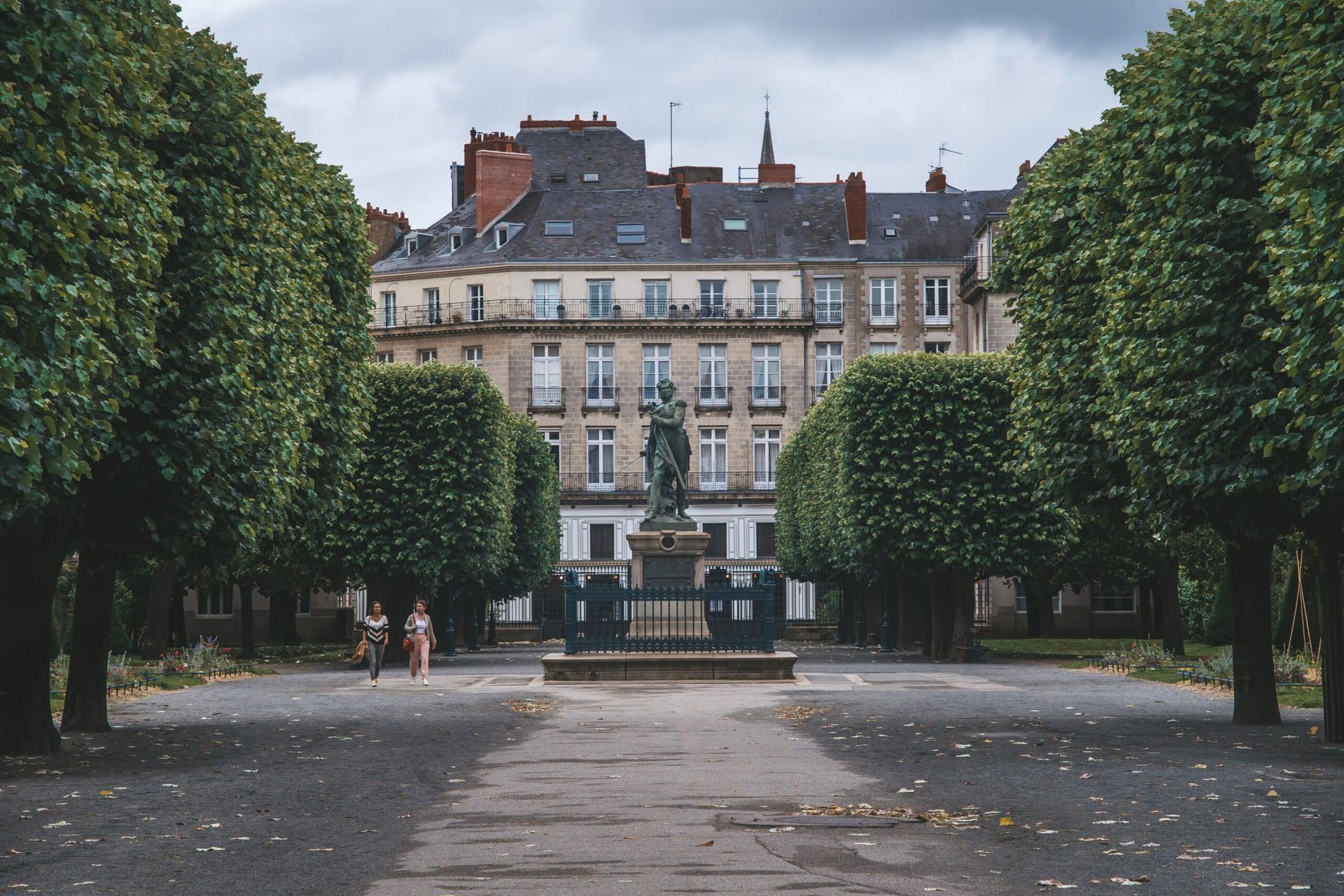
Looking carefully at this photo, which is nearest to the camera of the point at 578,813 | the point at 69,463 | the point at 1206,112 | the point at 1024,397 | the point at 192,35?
the point at 578,813

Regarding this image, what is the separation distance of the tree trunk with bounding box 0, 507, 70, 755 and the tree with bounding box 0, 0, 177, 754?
1.39ft

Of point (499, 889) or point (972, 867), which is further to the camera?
point (972, 867)

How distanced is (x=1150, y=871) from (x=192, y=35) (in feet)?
50.9

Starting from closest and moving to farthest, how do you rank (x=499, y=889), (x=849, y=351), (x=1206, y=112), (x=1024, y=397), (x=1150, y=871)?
(x=499, y=889) → (x=1150, y=871) → (x=1206, y=112) → (x=1024, y=397) → (x=849, y=351)

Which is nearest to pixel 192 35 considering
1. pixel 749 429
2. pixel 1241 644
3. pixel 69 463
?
pixel 69 463

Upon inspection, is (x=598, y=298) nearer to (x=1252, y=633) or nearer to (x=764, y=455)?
(x=764, y=455)

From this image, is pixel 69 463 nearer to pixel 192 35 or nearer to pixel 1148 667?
pixel 192 35

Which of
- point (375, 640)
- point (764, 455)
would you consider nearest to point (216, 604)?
point (764, 455)

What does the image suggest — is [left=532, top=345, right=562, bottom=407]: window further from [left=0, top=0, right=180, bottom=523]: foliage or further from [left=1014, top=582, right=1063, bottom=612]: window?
[left=0, top=0, right=180, bottom=523]: foliage

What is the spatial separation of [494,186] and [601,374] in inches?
451

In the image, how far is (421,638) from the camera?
1315 inches

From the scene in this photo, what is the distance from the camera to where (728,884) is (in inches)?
366

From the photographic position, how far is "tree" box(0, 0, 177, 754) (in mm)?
12883

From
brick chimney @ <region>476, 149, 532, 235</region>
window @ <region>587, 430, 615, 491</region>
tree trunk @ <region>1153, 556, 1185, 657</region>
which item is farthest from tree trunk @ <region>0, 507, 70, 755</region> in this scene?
brick chimney @ <region>476, 149, 532, 235</region>
